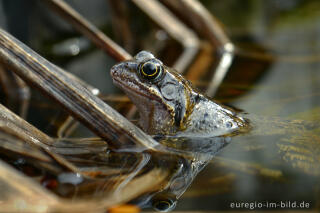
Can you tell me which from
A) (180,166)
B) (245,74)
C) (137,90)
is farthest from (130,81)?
(245,74)

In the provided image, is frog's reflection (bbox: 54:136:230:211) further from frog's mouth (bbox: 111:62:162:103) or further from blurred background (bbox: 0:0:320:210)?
frog's mouth (bbox: 111:62:162:103)

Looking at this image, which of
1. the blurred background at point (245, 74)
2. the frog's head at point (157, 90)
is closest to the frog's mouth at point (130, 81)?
the frog's head at point (157, 90)

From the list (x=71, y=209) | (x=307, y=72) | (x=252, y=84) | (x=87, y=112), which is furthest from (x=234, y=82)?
(x=71, y=209)

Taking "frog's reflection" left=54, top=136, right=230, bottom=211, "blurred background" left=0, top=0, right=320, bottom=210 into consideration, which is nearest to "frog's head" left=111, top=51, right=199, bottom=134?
"frog's reflection" left=54, top=136, right=230, bottom=211

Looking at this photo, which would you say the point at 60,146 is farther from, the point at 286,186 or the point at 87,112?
the point at 286,186

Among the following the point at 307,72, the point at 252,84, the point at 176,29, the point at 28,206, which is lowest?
the point at 28,206
